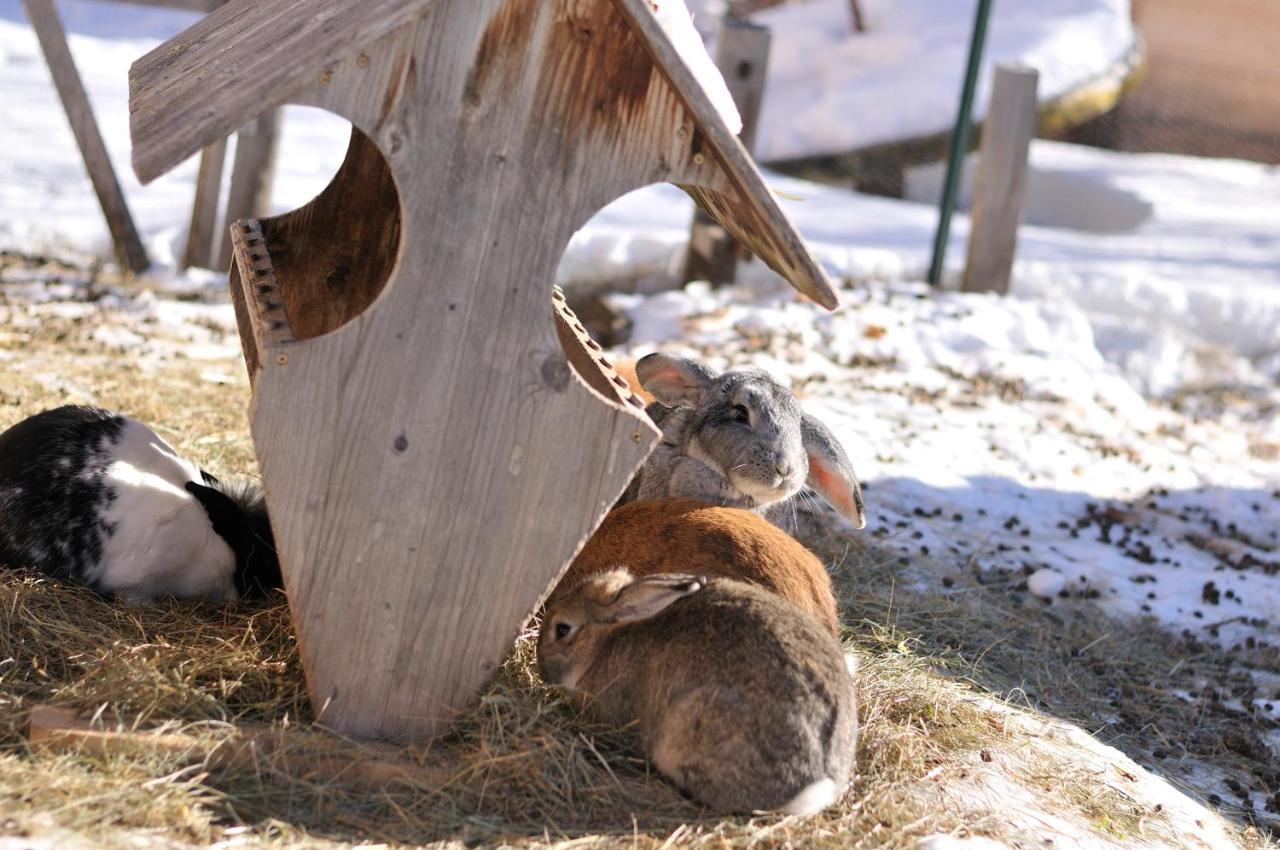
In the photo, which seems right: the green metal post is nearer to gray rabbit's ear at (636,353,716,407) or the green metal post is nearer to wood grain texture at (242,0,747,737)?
gray rabbit's ear at (636,353,716,407)

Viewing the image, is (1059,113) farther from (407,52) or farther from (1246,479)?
(407,52)

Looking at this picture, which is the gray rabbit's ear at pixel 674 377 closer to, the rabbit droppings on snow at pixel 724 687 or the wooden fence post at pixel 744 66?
the rabbit droppings on snow at pixel 724 687

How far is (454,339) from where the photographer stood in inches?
123

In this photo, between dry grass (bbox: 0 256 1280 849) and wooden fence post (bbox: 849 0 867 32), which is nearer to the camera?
dry grass (bbox: 0 256 1280 849)

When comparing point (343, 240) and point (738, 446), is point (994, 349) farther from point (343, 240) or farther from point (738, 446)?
point (343, 240)

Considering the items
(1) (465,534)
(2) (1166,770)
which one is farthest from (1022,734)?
(1) (465,534)

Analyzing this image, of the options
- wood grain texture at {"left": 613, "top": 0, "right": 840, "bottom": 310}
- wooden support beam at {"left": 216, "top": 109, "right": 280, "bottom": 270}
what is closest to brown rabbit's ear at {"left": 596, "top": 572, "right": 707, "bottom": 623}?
wood grain texture at {"left": 613, "top": 0, "right": 840, "bottom": 310}

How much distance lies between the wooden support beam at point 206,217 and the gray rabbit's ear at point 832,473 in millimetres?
5539

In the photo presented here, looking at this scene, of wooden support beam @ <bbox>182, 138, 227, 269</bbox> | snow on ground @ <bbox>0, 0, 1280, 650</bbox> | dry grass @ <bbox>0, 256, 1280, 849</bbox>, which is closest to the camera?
dry grass @ <bbox>0, 256, 1280, 849</bbox>

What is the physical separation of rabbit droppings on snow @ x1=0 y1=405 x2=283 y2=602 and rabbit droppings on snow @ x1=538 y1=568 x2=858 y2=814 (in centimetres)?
118

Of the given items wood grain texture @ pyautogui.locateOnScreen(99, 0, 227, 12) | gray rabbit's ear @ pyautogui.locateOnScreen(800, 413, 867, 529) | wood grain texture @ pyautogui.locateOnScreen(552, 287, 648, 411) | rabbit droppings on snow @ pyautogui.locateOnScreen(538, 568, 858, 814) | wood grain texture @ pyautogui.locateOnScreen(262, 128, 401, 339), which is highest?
wood grain texture @ pyautogui.locateOnScreen(99, 0, 227, 12)

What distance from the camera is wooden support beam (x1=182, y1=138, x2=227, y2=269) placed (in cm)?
845

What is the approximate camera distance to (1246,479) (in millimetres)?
7180

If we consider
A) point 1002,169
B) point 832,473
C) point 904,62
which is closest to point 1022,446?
point 1002,169
